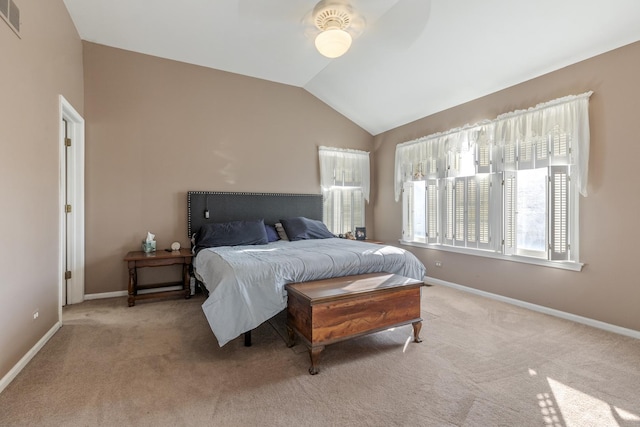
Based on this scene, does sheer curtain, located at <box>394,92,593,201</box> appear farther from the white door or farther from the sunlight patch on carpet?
the white door

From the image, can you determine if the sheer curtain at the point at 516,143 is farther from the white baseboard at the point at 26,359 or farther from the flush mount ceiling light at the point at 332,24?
the white baseboard at the point at 26,359

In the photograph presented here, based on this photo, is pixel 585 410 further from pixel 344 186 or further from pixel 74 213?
pixel 74 213

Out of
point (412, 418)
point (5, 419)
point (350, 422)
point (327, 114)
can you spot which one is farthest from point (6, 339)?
point (327, 114)

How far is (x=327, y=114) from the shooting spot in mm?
5453

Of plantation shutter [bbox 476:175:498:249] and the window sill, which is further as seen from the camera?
plantation shutter [bbox 476:175:498:249]

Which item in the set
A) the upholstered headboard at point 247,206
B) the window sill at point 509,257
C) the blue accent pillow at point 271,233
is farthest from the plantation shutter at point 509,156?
the blue accent pillow at point 271,233

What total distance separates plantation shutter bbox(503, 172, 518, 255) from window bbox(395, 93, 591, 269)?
10 mm

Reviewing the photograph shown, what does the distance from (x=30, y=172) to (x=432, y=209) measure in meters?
4.68

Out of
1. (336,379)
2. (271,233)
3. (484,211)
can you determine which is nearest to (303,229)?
(271,233)

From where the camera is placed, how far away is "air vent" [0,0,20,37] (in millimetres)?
2012

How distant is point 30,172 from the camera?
7.98ft

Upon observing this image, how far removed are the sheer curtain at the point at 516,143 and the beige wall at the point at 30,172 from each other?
4.55 meters

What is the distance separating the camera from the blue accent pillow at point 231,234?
155 inches

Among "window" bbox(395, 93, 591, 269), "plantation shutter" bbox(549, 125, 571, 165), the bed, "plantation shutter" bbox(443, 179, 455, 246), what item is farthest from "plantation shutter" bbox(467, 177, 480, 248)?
the bed
